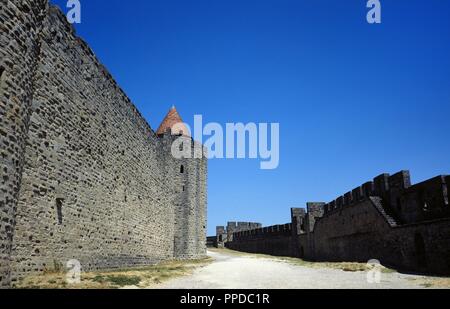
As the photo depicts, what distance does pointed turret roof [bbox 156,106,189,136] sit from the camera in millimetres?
29783

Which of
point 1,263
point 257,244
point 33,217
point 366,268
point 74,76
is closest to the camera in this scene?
point 1,263

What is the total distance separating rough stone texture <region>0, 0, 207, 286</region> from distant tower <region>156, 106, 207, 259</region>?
502 centimetres

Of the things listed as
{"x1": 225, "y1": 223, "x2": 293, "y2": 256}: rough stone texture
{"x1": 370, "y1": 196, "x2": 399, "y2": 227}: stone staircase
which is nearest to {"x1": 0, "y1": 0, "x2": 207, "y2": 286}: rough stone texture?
{"x1": 370, "y1": 196, "x2": 399, "y2": 227}: stone staircase

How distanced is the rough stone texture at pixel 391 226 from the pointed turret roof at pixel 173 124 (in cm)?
1222

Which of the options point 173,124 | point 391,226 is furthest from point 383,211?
point 173,124

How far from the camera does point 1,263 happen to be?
21.4 ft

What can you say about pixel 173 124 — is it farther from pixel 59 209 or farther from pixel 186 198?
pixel 59 209

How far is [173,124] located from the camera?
100 ft

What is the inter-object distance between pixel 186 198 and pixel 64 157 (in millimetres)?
15972

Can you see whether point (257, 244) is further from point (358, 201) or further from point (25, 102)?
point (25, 102)

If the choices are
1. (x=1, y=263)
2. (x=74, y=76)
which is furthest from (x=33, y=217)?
(x=74, y=76)
